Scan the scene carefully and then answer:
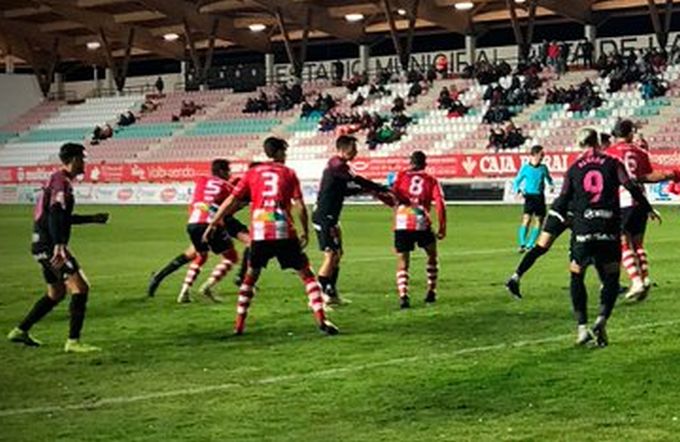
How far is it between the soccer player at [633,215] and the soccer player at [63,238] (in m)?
6.79

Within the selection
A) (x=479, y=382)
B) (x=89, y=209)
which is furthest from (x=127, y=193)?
(x=479, y=382)

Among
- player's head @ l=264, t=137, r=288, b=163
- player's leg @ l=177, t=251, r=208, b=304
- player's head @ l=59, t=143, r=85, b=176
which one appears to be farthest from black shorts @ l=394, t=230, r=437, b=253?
player's head @ l=59, t=143, r=85, b=176

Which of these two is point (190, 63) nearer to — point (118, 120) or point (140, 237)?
point (118, 120)

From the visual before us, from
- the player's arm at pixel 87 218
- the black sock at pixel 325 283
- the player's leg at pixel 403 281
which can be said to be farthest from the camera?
the black sock at pixel 325 283

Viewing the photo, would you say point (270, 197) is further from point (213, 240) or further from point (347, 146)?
point (213, 240)

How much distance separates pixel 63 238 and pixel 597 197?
5.12 m

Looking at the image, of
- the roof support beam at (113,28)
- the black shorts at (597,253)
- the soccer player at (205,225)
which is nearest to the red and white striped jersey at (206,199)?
the soccer player at (205,225)

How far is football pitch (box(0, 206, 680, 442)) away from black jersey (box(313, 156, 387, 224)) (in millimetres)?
1191

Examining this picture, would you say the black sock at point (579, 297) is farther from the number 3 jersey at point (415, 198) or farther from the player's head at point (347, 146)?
the number 3 jersey at point (415, 198)

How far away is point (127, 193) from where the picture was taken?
5850 centimetres

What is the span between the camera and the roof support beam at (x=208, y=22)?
208 feet

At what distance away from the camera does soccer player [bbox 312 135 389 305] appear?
640 inches

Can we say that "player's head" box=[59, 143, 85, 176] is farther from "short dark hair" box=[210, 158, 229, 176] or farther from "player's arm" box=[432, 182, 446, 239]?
"player's arm" box=[432, 182, 446, 239]

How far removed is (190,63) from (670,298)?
193 ft
